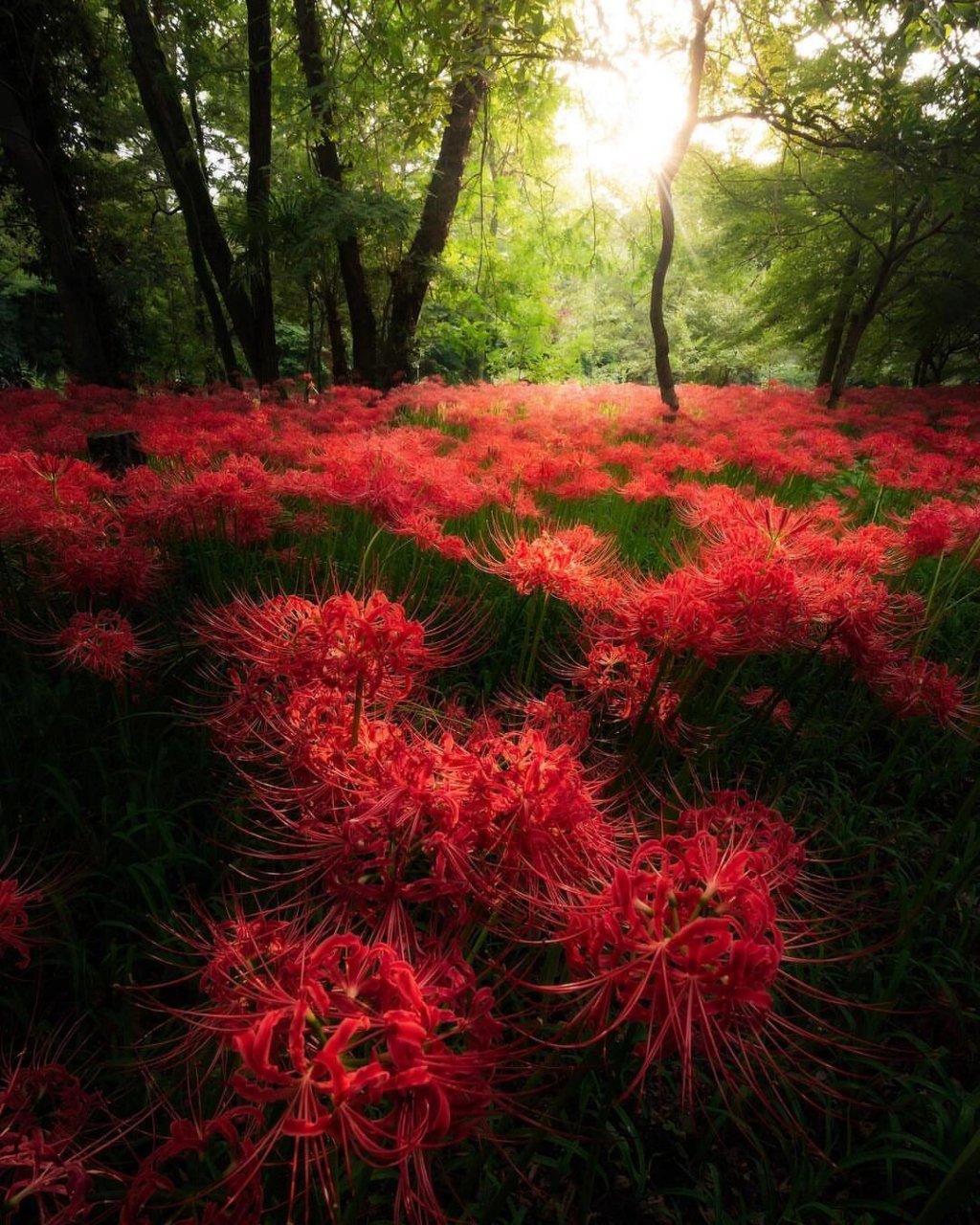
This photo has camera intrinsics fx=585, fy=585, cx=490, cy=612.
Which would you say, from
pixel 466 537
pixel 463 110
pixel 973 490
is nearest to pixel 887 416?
pixel 973 490

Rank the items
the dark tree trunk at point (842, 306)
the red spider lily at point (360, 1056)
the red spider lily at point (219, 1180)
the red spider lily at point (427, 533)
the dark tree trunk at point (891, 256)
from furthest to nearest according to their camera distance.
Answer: the dark tree trunk at point (842, 306), the dark tree trunk at point (891, 256), the red spider lily at point (427, 533), the red spider lily at point (219, 1180), the red spider lily at point (360, 1056)

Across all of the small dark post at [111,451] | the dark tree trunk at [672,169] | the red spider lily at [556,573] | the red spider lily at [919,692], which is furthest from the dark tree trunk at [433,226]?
the red spider lily at [919,692]

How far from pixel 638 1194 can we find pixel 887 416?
10005mm

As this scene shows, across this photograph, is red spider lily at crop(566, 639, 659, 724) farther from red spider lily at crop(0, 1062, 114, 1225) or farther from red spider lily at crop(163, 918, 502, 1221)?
red spider lily at crop(0, 1062, 114, 1225)

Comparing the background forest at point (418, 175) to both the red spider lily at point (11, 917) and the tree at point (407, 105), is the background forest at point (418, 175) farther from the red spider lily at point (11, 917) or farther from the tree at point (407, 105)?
the red spider lily at point (11, 917)

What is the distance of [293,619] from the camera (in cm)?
117

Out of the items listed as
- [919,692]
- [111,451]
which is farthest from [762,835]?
[111,451]

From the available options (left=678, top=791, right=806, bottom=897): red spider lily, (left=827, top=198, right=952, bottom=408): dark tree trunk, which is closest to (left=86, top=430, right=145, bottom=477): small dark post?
(left=678, top=791, right=806, bottom=897): red spider lily

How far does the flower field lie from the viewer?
69cm

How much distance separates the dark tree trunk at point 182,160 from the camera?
663 cm

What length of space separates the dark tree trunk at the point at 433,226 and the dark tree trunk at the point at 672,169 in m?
3.29

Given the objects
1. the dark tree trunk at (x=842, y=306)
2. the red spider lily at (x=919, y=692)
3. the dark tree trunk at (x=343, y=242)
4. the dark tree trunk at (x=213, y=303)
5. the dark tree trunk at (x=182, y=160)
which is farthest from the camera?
the dark tree trunk at (x=842, y=306)

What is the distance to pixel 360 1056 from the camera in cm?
81

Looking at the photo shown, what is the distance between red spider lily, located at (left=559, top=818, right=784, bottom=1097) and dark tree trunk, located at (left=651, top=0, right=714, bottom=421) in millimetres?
6516
